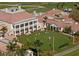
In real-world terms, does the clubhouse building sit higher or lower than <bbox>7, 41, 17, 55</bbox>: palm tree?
higher

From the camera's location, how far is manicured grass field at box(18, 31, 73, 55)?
3289mm

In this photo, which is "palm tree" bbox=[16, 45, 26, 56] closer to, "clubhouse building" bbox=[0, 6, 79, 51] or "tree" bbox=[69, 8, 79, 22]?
"clubhouse building" bbox=[0, 6, 79, 51]

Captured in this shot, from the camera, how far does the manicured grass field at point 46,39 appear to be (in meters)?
3.29

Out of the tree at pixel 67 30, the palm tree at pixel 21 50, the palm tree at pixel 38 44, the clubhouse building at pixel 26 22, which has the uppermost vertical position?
the clubhouse building at pixel 26 22

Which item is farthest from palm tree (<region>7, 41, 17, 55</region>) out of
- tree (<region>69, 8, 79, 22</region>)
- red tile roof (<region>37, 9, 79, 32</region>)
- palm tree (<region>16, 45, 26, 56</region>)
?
tree (<region>69, 8, 79, 22</region>)

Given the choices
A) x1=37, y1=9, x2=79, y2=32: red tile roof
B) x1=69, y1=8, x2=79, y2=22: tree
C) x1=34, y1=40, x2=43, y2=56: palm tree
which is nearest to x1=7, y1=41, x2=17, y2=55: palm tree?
x1=34, y1=40, x2=43, y2=56: palm tree

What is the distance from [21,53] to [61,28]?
442 millimetres

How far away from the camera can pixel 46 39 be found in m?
3.30

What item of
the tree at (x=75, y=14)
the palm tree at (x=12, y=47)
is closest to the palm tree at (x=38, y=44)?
the palm tree at (x=12, y=47)

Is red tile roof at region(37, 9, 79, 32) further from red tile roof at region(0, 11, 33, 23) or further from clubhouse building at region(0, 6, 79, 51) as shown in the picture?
red tile roof at region(0, 11, 33, 23)

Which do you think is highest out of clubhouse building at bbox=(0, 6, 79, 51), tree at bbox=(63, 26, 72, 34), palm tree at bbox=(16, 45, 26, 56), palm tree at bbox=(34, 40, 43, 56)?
clubhouse building at bbox=(0, 6, 79, 51)

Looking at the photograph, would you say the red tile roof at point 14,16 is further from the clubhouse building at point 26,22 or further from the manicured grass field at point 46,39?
the manicured grass field at point 46,39

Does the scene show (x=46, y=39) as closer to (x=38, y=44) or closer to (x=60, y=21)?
(x=38, y=44)

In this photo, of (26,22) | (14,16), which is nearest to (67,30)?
(26,22)
